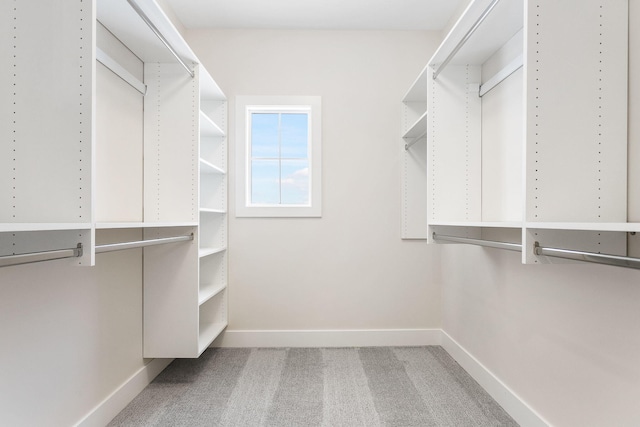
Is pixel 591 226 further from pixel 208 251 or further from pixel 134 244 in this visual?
pixel 208 251

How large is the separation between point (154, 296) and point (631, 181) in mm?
2287

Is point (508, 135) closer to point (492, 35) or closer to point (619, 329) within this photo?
point (492, 35)

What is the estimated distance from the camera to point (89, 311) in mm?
1643

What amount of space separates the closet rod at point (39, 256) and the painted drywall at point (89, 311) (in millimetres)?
282

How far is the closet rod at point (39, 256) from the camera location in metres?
0.88

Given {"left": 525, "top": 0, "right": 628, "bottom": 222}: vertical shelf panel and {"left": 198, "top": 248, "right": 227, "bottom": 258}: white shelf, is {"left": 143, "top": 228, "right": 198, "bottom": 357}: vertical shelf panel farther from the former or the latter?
{"left": 525, "top": 0, "right": 628, "bottom": 222}: vertical shelf panel

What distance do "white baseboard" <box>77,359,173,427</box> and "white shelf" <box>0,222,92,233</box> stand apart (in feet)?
3.37

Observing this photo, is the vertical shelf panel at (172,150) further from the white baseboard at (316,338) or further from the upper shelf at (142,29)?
the white baseboard at (316,338)

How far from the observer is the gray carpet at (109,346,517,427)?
1.81 m

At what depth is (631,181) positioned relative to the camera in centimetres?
116

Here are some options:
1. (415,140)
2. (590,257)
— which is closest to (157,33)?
(415,140)

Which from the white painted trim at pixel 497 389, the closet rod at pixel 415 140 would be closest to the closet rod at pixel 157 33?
the closet rod at pixel 415 140

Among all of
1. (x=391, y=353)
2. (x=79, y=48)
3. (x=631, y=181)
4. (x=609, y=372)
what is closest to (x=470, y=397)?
(x=391, y=353)

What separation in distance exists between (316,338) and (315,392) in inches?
29.9
